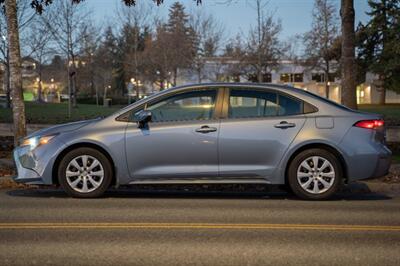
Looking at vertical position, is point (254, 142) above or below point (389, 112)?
below

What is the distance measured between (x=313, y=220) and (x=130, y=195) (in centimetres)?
318

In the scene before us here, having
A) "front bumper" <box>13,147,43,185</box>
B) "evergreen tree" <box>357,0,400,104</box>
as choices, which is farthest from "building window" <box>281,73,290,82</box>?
"front bumper" <box>13,147,43,185</box>

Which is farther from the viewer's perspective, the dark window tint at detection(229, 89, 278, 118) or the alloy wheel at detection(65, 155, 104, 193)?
the dark window tint at detection(229, 89, 278, 118)

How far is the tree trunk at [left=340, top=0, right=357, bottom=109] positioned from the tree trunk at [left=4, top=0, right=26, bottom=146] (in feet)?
Result: 21.8

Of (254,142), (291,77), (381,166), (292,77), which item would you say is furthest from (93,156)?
(291,77)

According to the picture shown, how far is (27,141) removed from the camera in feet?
28.1

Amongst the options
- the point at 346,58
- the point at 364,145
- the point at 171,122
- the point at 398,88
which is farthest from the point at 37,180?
the point at 398,88

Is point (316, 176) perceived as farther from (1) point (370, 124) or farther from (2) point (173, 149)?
(2) point (173, 149)

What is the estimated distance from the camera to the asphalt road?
5363 millimetres

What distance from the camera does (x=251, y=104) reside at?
339 inches

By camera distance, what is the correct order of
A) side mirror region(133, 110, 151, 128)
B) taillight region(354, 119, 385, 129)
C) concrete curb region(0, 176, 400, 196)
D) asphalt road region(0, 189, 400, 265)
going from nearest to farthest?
asphalt road region(0, 189, 400, 265) < side mirror region(133, 110, 151, 128) < taillight region(354, 119, 385, 129) < concrete curb region(0, 176, 400, 196)

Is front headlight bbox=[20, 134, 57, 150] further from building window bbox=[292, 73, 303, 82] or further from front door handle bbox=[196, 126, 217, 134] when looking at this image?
building window bbox=[292, 73, 303, 82]

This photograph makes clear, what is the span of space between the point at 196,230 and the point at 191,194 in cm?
286

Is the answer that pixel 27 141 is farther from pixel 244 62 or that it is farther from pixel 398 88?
pixel 398 88
